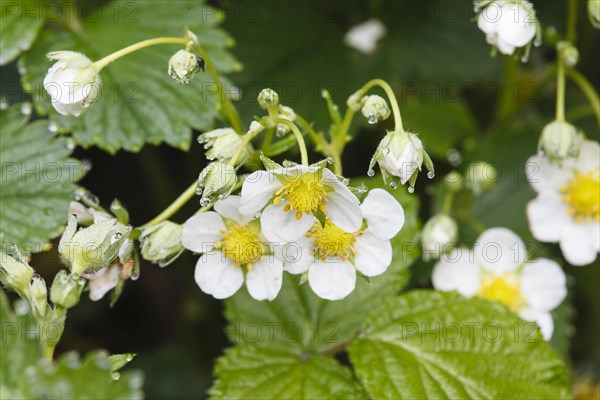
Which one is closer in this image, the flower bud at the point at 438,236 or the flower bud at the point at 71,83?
the flower bud at the point at 71,83

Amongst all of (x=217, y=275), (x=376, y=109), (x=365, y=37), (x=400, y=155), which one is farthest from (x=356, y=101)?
(x=365, y=37)

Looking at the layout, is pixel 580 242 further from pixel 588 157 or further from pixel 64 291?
pixel 64 291

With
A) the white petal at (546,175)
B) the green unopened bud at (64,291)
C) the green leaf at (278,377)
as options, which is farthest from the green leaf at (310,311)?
the green unopened bud at (64,291)

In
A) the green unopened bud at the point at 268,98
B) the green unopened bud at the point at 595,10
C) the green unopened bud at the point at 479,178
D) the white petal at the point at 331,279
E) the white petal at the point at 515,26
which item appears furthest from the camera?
the green unopened bud at the point at 479,178

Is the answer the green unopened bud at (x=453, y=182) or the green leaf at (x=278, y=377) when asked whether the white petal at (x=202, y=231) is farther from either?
the green unopened bud at (x=453, y=182)

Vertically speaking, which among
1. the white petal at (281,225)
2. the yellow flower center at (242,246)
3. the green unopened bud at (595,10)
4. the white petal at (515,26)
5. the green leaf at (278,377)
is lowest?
the green leaf at (278,377)

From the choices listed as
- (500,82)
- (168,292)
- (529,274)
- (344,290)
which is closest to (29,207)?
(344,290)

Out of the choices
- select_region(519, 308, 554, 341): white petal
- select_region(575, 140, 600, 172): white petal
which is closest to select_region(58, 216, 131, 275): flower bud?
select_region(519, 308, 554, 341): white petal
